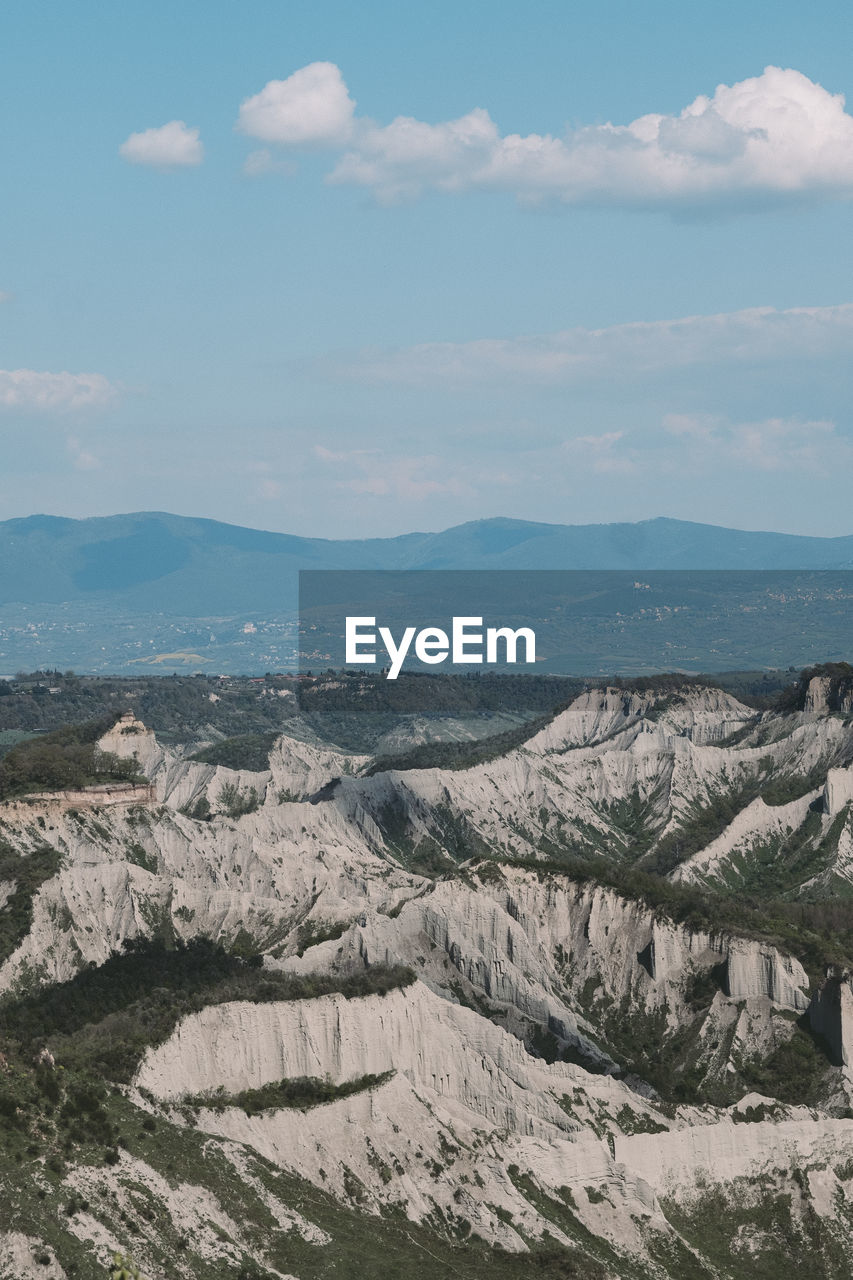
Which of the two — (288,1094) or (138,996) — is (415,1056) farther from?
(138,996)

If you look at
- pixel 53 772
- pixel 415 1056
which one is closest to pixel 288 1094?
pixel 415 1056

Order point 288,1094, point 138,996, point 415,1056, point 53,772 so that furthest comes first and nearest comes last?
point 53,772
point 138,996
point 415,1056
point 288,1094

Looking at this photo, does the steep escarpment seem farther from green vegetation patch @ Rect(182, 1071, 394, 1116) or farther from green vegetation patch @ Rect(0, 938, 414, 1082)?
green vegetation patch @ Rect(0, 938, 414, 1082)

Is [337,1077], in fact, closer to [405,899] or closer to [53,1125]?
[53,1125]

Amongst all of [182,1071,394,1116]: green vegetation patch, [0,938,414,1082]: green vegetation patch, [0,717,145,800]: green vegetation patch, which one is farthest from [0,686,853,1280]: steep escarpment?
[0,717,145,800]: green vegetation patch

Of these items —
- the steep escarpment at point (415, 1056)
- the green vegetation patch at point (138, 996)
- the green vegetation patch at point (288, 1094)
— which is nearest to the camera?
the steep escarpment at point (415, 1056)

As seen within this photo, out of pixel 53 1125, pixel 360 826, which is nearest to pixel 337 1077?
pixel 53 1125

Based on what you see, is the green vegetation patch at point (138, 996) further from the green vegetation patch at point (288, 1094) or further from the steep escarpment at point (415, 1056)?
the green vegetation patch at point (288, 1094)

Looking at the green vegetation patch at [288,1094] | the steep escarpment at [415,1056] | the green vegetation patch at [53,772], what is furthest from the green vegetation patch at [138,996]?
the green vegetation patch at [53,772]

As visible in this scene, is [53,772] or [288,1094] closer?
[288,1094]

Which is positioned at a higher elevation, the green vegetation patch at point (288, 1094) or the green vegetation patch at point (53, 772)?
the green vegetation patch at point (53, 772)

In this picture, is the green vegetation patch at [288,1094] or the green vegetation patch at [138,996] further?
the green vegetation patch at [138,996]
